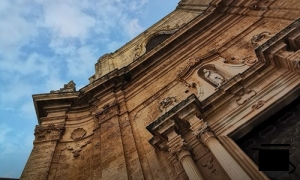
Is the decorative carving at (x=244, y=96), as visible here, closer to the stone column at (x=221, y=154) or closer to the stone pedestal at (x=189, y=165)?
the stone column at (x=221, y=154)

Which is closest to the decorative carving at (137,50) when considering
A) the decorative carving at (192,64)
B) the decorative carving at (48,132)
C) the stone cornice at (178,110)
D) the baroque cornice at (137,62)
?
the baroque cornice at (137,62)

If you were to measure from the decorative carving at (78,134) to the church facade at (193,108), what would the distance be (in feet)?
0.09

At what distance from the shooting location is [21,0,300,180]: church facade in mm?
6031

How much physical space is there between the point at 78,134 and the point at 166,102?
2.68 metres

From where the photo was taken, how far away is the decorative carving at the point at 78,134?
8.80 metres

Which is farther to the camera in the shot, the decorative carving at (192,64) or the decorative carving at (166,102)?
the decorative carving at (192,64)

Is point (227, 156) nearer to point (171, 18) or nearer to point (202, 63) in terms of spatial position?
point (202, 63)

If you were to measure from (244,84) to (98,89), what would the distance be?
4.97 m

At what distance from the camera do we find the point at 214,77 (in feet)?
26.8

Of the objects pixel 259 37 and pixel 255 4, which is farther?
pixel 255 4

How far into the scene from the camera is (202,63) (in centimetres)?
923

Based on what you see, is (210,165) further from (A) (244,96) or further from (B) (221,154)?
(A) (244,96)

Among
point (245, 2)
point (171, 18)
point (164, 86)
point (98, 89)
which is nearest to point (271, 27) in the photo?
point (245, 2)

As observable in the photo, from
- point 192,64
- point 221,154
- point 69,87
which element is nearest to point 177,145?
point 221,154
